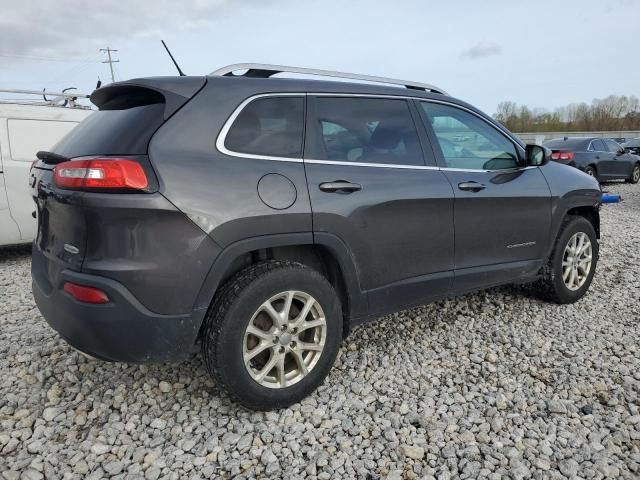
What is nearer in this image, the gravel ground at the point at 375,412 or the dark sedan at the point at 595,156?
the gravel ground at the point at 375,412

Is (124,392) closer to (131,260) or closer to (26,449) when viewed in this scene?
(26,449)

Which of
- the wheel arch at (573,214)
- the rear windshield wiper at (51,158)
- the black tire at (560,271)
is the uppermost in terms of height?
the rear windshield wiper at (51,158)

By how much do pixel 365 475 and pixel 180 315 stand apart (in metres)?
1.11

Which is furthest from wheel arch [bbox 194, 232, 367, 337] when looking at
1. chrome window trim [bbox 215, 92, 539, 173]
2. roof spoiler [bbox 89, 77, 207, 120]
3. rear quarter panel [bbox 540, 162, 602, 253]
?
rear quarter panel [bbox 540, 162, 602, 253]

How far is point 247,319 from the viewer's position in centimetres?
245

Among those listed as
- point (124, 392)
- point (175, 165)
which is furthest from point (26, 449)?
point (175, 165)

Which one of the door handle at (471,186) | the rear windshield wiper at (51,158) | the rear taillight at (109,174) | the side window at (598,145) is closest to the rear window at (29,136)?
the rear windshield wiper at (51,158)

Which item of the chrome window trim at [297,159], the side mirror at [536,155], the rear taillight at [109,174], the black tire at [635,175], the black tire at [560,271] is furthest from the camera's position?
the black tire at [635,175]

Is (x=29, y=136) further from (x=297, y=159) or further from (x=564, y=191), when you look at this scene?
(x=564, y=191)

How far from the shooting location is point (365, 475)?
7.34ft

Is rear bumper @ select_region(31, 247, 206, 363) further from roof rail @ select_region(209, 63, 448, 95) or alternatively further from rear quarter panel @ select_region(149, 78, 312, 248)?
roof rail @ select_region(209, 63, 448, 95)

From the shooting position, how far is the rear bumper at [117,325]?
224 centimetres

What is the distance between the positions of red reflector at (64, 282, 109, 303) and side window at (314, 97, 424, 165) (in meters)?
1.29

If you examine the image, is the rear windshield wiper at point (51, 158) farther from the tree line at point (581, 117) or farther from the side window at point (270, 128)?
the tree line at point (581, 117)
